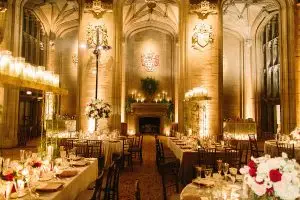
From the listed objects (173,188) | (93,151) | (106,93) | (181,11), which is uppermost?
(181,11)

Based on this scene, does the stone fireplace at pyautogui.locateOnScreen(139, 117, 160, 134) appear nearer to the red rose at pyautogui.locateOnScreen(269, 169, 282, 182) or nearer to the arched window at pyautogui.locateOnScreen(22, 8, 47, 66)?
the arched window at pyautogui.locateOnScreen(22, 8, 47, 66)

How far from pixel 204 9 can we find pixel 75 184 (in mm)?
9419

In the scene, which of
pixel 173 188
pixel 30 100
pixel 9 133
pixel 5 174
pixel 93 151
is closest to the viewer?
pixel 5 174

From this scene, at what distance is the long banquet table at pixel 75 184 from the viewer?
305 centimetres

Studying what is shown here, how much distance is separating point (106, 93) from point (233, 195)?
29.9 feet

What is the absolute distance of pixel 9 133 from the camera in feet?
39.9

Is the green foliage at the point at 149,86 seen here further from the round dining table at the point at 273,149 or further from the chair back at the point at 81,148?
the chair back at the point at 81,148

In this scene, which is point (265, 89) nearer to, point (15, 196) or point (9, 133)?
point (9, 133)

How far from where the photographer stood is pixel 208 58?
11375 millimetres

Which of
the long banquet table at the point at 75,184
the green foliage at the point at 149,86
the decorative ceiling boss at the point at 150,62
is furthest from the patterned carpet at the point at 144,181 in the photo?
the decorative ceiling boss at the point at 150,62

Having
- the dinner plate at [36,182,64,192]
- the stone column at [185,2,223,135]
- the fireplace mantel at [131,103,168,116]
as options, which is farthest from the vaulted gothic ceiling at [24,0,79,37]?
the dinner plate at [36,182,64,192]

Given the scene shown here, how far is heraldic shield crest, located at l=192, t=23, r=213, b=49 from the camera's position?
11.3 metres

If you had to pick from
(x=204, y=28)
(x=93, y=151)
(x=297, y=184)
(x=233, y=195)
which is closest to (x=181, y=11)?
(x=204, y=28)

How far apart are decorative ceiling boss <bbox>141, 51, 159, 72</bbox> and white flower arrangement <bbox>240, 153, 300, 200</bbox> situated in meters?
17.2
